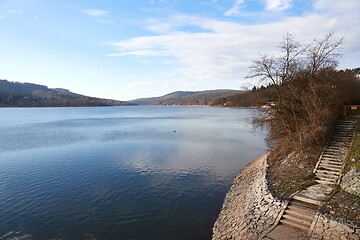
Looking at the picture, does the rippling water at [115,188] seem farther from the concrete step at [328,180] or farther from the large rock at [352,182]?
the large rock at [352,182]

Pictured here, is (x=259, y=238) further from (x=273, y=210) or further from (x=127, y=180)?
(x=127, y=180)

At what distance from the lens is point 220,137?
46031mm

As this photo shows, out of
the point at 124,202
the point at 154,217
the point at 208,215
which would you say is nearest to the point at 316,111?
the point at 208,215

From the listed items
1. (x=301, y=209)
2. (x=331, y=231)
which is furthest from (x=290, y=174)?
(x=331, y=231)

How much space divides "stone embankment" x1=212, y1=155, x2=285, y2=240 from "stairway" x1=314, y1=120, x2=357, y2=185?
3.68m

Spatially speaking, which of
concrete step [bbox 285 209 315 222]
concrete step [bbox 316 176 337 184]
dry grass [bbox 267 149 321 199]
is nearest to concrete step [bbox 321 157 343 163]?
dry grass [bbox 267 149 321 199]

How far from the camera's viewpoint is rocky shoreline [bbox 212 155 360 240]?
37.2 ft

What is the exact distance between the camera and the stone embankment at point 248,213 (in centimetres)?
1312

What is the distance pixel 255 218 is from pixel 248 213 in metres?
0.84

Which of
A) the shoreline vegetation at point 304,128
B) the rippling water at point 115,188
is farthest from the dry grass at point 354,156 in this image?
the rippling water at point 115,188

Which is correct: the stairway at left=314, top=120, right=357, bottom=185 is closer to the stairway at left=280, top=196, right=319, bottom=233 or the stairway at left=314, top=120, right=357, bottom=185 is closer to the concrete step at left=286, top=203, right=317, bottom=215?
the stairway at left=280, top=196, right=319, bottom=233

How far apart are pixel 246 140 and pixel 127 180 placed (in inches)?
995

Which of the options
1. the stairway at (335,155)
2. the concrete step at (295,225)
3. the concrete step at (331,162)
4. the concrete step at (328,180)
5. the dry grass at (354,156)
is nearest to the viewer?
the concrete step at (295,225)

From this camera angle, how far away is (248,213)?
578 inches
